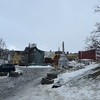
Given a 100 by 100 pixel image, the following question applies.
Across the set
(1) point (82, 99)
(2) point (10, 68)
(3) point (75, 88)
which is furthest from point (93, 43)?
(2) point (10, 68)

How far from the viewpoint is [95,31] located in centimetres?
2708

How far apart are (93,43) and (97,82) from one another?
7.10 metres

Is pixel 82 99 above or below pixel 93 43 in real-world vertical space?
below

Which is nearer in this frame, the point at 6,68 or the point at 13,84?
the point at 13,84

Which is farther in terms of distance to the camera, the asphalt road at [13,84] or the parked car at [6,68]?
the parked car at [6,68]

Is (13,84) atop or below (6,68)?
below

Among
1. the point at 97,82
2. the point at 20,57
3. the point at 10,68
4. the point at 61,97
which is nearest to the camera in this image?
the point at 61,97

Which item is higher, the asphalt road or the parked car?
the parked car

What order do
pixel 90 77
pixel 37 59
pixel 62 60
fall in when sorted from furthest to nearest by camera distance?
pixel 37 59, pixel 62 60, pixel 90 77

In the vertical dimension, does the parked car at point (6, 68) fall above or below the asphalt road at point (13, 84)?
above

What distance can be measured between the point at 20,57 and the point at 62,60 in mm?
71975

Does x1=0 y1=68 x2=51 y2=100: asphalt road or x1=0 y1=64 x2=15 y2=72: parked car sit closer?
x1=0 y1=68 x2=51 y2=100: asphalt road

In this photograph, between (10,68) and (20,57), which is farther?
(20,57)

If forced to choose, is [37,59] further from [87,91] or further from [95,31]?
[87,91]
